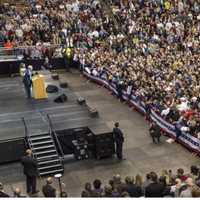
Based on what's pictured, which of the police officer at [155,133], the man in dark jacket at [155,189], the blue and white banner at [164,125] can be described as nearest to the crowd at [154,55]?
the blue and white banner at [164,125]

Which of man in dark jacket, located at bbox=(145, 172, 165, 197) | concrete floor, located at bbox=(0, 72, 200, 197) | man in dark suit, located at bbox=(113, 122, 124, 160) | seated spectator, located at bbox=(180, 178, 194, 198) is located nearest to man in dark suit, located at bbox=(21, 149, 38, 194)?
concrete floor, located at bbox=(0, 72, 200, 197)

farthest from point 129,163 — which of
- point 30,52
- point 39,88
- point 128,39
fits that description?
point 128,39

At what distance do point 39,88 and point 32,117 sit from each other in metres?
2.62

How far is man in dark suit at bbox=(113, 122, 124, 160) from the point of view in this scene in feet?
62.9

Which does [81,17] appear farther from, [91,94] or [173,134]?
[173,134]

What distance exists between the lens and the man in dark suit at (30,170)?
16.4 metres

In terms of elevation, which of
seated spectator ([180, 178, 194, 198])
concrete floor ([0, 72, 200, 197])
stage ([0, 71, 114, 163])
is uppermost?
seated spectator ([180, 178, 194, 198])

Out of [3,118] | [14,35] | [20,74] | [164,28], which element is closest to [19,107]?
[3,118]

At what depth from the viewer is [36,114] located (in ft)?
72.7

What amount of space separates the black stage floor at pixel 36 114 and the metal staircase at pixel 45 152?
1.11ft

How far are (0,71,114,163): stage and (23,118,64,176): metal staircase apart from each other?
27 cm

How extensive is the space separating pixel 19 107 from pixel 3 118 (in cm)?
141

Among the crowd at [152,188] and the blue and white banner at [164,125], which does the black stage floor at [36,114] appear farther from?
the crowd at [152,188]

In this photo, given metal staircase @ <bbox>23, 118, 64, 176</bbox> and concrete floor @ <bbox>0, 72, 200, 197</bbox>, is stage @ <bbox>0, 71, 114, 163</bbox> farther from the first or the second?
concrete floor @ <bbox>0, 72, 200, 197</bbox>
